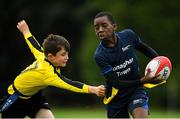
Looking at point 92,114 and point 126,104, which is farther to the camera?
point 92,114

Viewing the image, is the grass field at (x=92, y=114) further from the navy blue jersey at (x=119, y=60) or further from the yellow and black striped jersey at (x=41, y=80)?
the yellow and black striped jersey at (x=41, y=80)

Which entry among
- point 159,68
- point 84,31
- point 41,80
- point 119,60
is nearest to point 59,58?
point 41,80

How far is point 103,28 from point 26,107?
5.39 feet

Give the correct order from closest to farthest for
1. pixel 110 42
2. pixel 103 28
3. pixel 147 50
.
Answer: pixel 103 28 → pixel 110 42 → pixel 147 50

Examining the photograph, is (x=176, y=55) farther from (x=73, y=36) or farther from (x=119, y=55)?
(x=119, y=55)

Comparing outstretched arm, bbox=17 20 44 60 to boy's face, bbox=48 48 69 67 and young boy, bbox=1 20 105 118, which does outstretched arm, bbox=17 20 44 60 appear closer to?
young boy, bbox=1 20 105 118

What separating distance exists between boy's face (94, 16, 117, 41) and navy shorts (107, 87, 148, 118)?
927mm

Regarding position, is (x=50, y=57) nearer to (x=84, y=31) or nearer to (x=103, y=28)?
(x=103, y=28)

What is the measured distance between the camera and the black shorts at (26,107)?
10.0 m

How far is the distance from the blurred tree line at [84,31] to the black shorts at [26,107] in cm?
1888

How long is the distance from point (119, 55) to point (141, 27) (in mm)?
20993

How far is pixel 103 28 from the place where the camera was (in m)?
9.85

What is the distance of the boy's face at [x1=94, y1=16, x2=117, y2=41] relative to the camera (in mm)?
9828

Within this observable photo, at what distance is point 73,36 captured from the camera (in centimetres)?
3462
